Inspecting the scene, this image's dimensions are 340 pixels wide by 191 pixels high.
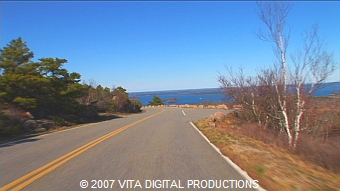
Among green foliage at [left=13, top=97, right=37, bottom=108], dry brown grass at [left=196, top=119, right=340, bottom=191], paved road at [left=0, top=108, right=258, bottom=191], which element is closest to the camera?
dry brown grass at [left=196, top=119, right=340, bottom=191]

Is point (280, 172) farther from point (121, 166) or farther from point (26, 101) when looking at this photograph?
point (26, 101)

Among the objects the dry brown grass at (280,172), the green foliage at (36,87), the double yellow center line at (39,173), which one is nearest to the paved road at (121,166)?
the double yellow center line at (39,173)

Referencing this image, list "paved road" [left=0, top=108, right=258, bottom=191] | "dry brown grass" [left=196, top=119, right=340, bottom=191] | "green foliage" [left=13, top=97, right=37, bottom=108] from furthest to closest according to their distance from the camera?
"green foliage" [left=13, top=97, right=37, bottom=108] < "paved road" [left=0, top=108, right=258, bottom=191] < "dry brown grass" [left=196, top=119, right=340, bottom=191]

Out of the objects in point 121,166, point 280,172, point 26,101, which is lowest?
point 280,172

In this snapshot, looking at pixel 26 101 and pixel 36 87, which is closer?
pixel 26 101

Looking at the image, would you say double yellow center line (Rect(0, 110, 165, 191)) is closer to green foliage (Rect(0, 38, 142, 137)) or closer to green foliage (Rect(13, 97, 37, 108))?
green foliage (Rect(0, 38, 142, 137))

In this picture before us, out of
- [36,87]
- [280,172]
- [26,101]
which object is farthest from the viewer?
[36,87]

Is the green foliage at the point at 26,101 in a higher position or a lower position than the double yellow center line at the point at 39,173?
higher

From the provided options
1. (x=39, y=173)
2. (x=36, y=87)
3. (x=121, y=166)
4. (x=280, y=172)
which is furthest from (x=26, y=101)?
(x=280, y=172)

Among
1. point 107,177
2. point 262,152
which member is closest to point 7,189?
point 107,177

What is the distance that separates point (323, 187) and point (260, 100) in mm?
12929

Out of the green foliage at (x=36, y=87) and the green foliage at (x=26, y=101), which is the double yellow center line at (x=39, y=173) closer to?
the green foliage at (x=36, y=87)

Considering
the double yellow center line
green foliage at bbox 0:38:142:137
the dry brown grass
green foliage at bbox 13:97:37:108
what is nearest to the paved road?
the double yellow center line

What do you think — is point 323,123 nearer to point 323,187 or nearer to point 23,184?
point 323,187
